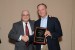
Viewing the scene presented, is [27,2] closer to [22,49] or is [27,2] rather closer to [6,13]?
[6,13]

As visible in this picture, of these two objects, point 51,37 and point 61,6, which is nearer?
point 51,37

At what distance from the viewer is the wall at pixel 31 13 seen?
340 centimetres

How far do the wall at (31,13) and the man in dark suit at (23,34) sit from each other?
20.7 inches

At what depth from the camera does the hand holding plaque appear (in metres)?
2.69

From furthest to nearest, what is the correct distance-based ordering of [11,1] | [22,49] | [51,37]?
[11,1]
[22,49]
[51,37]

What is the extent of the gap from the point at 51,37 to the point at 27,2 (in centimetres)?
103

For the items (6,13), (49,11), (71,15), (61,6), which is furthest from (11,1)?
(71,15)

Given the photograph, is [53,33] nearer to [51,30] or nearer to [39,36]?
[51,30]

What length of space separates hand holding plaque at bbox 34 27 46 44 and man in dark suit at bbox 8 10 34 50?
0.45 ft

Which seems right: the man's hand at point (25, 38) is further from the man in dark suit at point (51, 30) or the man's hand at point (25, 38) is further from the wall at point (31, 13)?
the wall at point (31, 13)

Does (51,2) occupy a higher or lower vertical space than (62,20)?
higher

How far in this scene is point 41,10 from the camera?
2.75m

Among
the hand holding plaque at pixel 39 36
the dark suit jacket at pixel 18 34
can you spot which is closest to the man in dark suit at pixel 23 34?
the dark suit jacket at pixel 18 34

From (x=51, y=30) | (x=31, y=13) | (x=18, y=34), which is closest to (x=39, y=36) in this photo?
(x=51, y=30)
